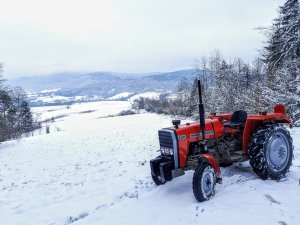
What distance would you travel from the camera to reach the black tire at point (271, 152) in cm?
655

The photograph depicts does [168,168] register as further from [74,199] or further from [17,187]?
[17,187]

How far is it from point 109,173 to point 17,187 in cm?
277

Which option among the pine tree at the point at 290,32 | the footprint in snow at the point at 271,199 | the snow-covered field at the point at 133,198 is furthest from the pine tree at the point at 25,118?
the footprint in snow at the point at 271,199

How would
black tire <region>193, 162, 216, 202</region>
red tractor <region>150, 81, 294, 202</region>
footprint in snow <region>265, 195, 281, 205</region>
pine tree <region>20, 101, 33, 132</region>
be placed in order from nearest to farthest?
footprint in snow <region>265, 195, 281, 205</region> → black tire <region>193, 162, 216, 202</region> → red tractor <region>150, 81, 294, 202</region> → pine tree <region>20, 101, 33, 132</region>

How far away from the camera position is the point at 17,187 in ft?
31.8

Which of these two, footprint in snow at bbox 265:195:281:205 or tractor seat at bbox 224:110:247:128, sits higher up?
tractor seat at bbox 224:110:247:128

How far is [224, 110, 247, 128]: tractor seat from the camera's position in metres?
7.12

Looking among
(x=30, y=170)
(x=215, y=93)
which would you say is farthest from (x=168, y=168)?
(x=215, y=93)

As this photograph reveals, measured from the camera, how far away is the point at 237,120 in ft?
24.1

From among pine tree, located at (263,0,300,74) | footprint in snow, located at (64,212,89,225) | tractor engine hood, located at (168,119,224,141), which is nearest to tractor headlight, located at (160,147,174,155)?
tractor engine hood, located at (168,119,224,141)

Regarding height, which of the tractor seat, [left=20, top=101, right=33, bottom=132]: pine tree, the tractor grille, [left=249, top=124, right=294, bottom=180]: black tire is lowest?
[left=20, top=101, right=33, bottom=132]: pine tree

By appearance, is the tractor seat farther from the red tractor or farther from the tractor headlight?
the tractor headlight

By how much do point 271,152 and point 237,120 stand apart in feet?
3.40

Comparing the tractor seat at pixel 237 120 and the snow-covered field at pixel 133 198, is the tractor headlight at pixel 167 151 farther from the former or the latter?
the tractor seat at pixel 237 120
